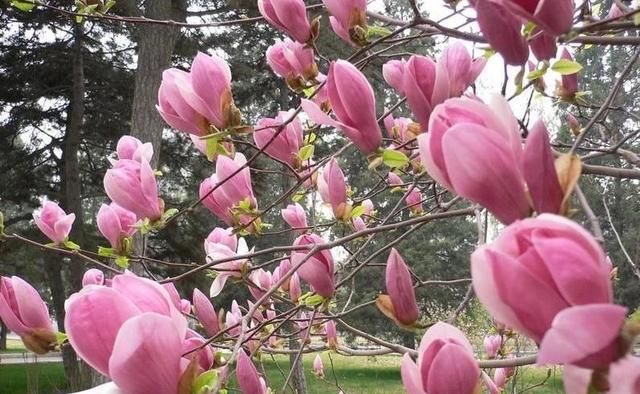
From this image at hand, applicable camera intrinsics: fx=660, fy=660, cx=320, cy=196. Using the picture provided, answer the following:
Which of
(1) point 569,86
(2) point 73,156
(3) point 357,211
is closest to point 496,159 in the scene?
(3) point 357,211

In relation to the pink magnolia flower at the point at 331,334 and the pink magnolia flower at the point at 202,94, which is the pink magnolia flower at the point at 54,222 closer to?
the pink magnolia flower at the point at 202,94

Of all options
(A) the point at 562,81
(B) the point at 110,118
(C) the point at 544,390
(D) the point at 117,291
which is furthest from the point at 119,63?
(D) the point at 117,291

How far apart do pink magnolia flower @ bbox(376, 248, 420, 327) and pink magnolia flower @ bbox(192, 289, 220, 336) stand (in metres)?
0.46

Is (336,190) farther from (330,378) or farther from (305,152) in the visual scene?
(330,378)

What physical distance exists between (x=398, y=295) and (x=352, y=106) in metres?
0.19

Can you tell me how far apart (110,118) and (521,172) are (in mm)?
7554

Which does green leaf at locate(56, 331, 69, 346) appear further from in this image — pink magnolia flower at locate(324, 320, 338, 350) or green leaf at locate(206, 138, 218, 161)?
pink magnolia flower at locate(324, 320, 338, 350)

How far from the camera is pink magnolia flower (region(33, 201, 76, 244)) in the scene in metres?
1.12

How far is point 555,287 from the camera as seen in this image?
0.30 meters

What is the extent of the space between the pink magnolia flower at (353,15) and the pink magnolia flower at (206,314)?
1.56 ft

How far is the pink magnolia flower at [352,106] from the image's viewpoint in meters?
0.63

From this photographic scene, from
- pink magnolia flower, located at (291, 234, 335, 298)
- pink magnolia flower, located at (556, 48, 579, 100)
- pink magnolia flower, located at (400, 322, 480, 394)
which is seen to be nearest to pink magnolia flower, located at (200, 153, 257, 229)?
pink magnolia flower, located at (291, 234, 335, 298)

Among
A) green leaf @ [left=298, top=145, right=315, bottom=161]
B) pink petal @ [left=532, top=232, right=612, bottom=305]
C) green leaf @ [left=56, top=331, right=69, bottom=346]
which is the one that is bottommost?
green leaf @ [left=56, top=331, right=69, bottom=346]

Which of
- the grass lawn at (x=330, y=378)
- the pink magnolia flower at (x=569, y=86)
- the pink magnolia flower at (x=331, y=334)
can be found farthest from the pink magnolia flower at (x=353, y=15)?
the grass lawn at (x=330, y=378)
